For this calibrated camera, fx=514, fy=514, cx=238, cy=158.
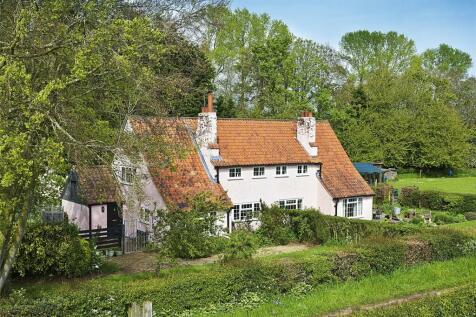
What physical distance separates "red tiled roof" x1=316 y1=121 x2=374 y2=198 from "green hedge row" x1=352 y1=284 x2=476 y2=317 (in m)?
18.9

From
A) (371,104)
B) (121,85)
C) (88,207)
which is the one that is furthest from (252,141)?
(371,104)

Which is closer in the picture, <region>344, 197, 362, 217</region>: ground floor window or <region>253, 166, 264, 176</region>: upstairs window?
<region>253, 166, 264, 176</region>: upstairs window

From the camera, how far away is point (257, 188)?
30.7 m

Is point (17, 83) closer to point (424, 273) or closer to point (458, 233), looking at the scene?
point (424, 273)

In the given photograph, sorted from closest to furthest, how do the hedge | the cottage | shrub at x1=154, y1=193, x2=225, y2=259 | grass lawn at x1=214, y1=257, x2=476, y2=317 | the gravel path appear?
grass lawn at x1=214, y1=257, x2=476, y2=317 → shrub at x1=154, y1=193, x2=225, y2=259 → the gravel path → the hedge → the cottage

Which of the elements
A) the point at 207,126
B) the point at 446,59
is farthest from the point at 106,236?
the point at 446,59

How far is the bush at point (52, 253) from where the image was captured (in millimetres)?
18188

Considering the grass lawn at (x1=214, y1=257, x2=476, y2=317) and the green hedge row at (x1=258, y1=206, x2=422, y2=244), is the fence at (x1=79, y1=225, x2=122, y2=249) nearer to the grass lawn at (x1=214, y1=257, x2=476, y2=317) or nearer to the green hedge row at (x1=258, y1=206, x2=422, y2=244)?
the green hedge row at (x1=258, y1=206, x2=422, y2=244)

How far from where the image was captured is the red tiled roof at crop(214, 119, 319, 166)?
100 feet

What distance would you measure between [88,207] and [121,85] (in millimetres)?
13750

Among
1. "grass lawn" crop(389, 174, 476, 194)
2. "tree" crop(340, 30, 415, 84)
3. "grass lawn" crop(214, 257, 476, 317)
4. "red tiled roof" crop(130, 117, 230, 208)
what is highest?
"tree" crop(340, 30, 415, 84)

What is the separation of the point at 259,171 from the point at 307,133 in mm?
4896

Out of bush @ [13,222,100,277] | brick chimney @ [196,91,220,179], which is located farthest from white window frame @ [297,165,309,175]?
bush @ [13,222,100,277]

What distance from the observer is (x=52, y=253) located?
1844cm
